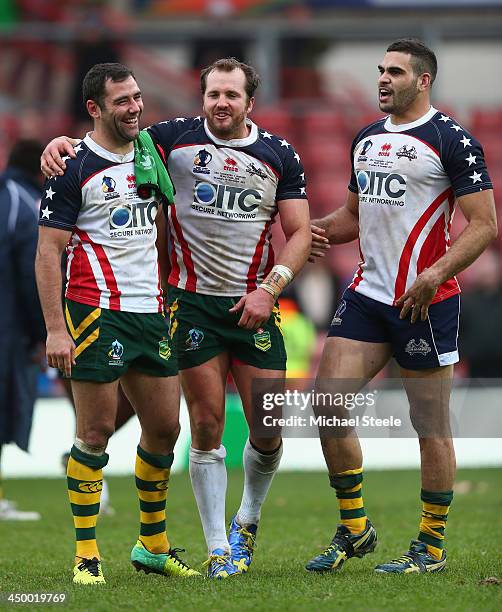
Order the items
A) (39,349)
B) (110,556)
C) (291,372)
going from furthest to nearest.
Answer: (291,372), (39,349), (110,556)

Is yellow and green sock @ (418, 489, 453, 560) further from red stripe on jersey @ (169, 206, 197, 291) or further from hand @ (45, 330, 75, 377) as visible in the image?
hand @ (45, 330, 75, 377)

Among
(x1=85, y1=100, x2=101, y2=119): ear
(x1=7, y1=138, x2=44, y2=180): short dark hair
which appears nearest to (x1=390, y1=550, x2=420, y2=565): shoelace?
(x1=85, y1=100, x2=101, y2=119): ear

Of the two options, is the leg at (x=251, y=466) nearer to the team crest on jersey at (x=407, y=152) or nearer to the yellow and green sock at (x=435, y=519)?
the yellow and green sock at (x=435, y=519)

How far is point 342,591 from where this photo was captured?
5.84 meters

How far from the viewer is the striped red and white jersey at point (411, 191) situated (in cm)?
639

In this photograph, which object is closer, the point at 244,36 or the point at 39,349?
the point at 39,349

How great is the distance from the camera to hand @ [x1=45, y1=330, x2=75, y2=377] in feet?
19.8

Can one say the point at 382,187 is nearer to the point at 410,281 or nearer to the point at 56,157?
the point at 410,281

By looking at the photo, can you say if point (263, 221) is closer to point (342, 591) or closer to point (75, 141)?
point (75, 141)

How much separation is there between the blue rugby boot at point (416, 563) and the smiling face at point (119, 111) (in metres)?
2.48

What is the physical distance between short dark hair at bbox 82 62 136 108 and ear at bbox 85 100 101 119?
0.06 feet

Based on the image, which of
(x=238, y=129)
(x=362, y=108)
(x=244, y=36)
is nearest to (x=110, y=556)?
(x=238, y=129)

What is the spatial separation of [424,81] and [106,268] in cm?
188

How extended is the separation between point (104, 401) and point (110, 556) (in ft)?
4.85
